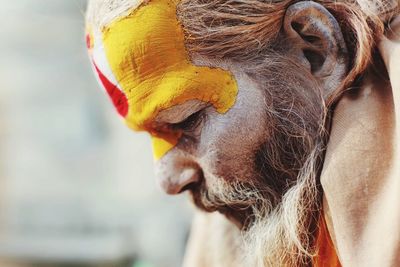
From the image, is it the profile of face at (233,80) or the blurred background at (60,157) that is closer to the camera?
the profile of face at (233,80)

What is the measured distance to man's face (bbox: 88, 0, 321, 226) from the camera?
687mm

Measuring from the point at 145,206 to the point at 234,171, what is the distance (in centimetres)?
200

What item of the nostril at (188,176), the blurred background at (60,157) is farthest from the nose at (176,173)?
the blurred background at (60,157)

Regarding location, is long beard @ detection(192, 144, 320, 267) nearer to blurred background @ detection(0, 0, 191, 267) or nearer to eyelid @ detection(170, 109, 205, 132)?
eyelid @ detection(170, 109, 205, 132)

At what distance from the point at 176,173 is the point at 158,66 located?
0.12m

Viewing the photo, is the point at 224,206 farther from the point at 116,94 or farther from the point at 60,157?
the point at 60,157

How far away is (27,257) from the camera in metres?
2.90

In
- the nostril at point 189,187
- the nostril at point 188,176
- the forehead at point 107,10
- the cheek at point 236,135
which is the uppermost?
the forehead at point 107,10

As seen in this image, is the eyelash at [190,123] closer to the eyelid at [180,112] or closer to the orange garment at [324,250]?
the eyelid at [180,112]

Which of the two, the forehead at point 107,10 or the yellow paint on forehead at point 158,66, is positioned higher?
the forehead at point 107,10

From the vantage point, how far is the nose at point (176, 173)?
2.43 ft

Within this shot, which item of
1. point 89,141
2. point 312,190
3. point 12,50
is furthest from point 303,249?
point 12,50

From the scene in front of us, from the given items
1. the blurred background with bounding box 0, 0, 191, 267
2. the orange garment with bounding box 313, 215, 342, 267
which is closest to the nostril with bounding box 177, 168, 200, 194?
the orange garment with bounding box 313, 215, 342, 267

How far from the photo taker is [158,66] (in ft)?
2.26
